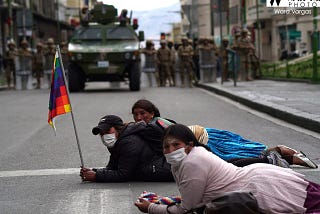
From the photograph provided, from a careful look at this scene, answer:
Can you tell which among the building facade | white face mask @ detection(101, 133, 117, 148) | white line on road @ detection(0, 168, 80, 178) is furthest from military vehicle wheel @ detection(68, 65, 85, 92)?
the building facade

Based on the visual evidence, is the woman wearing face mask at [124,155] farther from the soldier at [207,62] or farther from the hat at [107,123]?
the soldier at [207,62]

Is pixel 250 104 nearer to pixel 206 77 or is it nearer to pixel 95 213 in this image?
pixel 95 213

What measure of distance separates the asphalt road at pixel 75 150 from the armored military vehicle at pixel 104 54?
643cm

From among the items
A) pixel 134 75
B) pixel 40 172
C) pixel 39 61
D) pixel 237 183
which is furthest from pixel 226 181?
pixel 39 61

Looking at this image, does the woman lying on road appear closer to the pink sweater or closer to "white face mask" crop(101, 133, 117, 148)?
"white face mask" crop(101, 133, 117, 148)

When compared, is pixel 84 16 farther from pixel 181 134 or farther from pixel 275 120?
pixel 181 134

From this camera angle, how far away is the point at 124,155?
730cm

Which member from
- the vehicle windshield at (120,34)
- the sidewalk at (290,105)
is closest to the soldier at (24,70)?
the vehicle windshield at (120,34)

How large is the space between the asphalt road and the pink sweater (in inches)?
45.1

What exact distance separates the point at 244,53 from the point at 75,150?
67.5ft

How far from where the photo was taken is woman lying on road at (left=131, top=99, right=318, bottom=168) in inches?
291

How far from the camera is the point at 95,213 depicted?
6207 millimetres

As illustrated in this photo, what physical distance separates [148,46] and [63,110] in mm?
26519

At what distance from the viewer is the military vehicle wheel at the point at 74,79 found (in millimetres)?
26391
